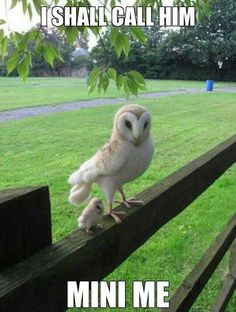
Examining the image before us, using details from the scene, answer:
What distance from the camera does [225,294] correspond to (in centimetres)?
206

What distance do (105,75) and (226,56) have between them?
38642mm

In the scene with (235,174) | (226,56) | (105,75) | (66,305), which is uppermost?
(226,56)

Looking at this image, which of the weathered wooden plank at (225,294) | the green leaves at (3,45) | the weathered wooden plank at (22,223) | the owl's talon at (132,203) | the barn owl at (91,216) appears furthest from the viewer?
the weathered wooden plank at (225,294)

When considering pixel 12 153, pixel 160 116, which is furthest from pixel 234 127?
pixel 12 153

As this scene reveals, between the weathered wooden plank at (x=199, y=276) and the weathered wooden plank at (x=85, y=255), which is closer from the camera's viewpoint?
the weathered wooden plank at (x=85, y=255)

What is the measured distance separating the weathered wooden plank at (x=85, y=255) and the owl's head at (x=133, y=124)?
208 millimetres

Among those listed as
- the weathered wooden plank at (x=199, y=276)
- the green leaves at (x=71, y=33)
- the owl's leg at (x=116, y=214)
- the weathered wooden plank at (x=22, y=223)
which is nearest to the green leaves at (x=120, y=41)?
the green leaves at (x=71, y=33)

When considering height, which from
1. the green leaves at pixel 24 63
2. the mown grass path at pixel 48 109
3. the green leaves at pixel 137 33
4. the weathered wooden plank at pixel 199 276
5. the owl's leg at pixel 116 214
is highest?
the green leaves at pixel 137 33

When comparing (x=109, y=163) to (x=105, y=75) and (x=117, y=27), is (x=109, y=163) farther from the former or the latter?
(x=117, y=27)

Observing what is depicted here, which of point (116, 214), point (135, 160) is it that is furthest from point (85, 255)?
point (135, 160)

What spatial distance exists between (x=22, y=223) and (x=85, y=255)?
20 cm

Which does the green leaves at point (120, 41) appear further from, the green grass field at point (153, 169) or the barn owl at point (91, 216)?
the green grass field at point (153, 169)

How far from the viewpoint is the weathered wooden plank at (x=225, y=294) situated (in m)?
1.97

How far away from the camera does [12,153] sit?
688 centimetres
